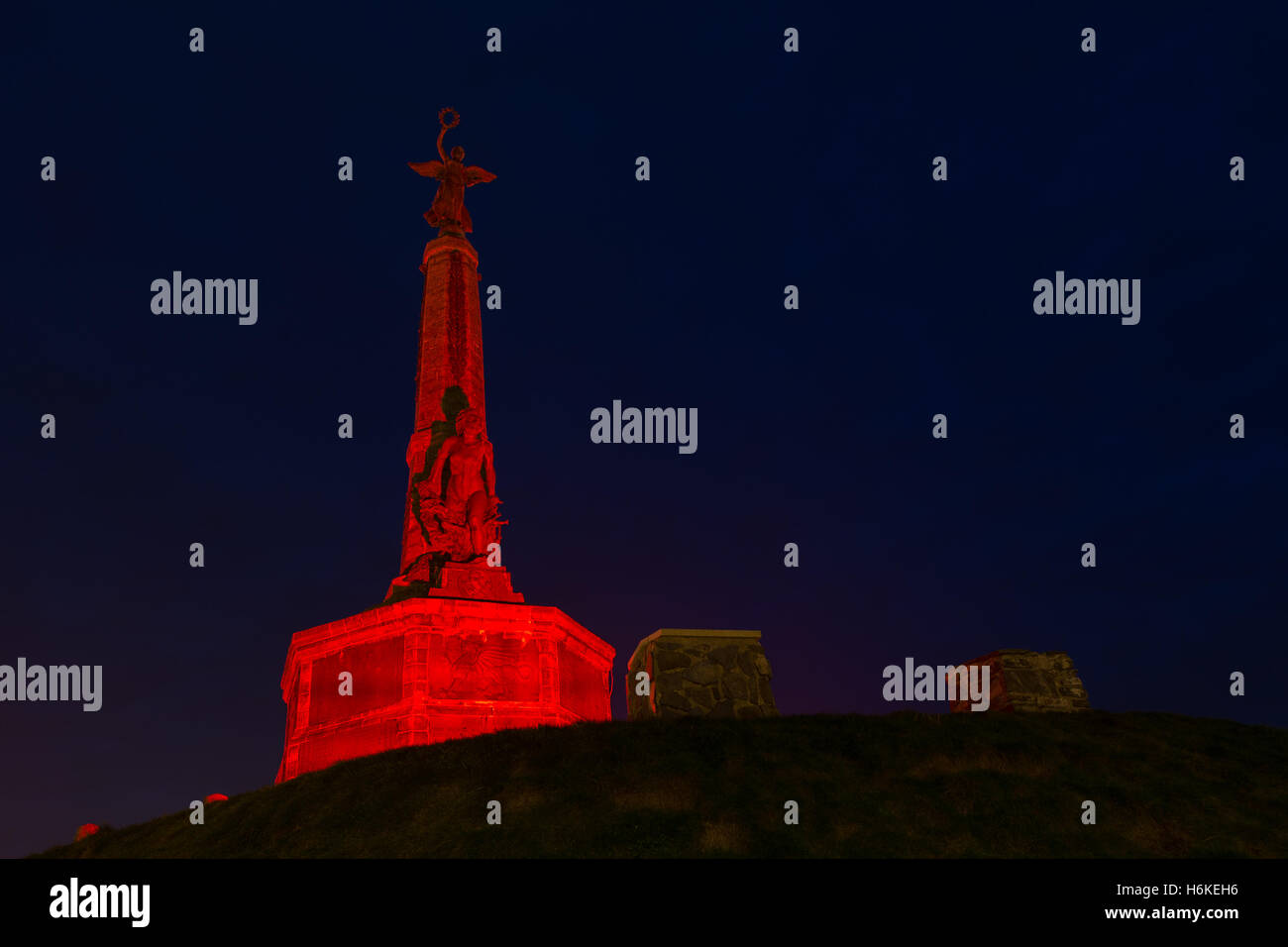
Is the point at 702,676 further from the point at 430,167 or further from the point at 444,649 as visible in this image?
the point at 430,167

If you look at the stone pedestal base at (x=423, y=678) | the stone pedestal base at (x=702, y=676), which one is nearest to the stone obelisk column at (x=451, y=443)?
the stone pedestal base at (x=423, y=678)

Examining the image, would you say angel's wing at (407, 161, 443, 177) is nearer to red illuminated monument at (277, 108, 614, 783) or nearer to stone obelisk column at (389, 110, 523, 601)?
stone obelisk column at (389, 110, 523, 601)

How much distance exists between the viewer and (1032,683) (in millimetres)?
16453

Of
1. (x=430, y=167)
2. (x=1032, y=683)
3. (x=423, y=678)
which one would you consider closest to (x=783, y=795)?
(x=1032, y=683)

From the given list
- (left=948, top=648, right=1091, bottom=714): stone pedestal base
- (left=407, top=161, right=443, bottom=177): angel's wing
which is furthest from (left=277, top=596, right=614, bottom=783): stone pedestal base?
(left=407, top=161, right=443, bottom=177): angel's wing

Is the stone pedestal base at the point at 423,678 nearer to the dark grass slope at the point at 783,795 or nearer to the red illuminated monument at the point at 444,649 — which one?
the red illuminated monument at the point at 444,649

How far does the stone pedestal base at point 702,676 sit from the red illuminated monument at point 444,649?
688cm

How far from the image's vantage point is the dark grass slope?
11.4m

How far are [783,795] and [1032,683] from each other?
240 inches
